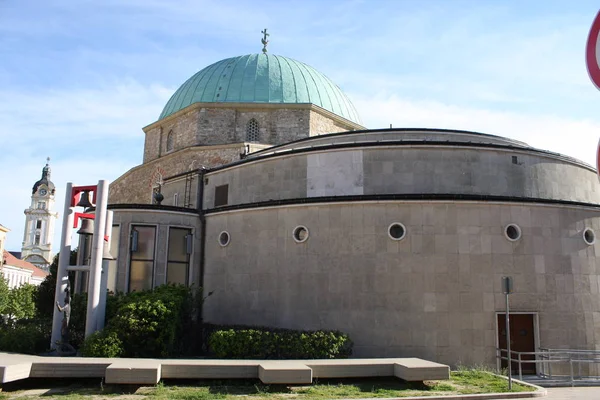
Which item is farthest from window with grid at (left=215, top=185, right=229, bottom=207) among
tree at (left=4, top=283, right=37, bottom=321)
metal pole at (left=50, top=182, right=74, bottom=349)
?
tree at (left=4, top=283, right=37, bottom=321)

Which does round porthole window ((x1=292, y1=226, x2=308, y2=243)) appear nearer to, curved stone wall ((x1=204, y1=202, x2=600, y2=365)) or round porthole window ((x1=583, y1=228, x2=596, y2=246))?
curved stone wall ((x1=204, y1=202, x2=600, y2=365))

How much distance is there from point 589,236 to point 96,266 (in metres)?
15.3

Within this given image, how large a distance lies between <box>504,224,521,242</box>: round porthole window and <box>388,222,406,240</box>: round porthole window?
3.19m

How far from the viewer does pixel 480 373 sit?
14.3 meters

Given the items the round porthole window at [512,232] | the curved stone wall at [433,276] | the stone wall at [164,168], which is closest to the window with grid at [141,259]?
the curved stone wall at [433,276]

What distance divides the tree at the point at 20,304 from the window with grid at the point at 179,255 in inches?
1607

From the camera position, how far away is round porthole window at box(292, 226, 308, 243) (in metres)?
17.4

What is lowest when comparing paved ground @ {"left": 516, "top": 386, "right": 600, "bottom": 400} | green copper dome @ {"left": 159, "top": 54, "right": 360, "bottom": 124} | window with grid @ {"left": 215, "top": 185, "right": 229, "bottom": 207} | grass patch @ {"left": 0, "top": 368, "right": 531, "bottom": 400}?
paved ground @ {"left": 516, "top": 386, "right": 600, "bottom": 400}

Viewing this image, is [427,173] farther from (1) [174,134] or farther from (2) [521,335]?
(1) [174,134]

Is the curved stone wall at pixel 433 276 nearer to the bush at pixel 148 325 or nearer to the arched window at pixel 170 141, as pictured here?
the bush at pixel 148 325

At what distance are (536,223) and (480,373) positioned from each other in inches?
211

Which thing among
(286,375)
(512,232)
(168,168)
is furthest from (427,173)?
(168,168)

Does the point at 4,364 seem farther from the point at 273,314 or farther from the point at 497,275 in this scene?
the point at 497,275

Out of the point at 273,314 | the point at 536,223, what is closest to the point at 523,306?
the point at 536,223
